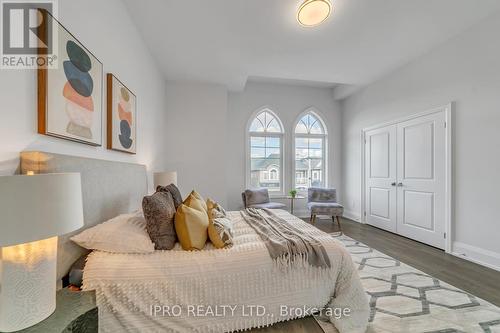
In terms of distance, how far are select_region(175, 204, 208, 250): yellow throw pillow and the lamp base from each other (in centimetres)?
74

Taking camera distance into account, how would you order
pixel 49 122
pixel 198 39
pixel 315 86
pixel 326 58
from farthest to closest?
pixel 315 86 → pixel 326 58 → pixel 198 39 → pixel 49 122

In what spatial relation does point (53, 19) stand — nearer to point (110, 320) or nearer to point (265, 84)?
point (110, 320)

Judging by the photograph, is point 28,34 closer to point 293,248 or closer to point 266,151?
point 293,248

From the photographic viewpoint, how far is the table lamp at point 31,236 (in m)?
0.73

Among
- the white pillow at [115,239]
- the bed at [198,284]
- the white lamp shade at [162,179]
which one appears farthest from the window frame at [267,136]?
the white pillow at [115,239]

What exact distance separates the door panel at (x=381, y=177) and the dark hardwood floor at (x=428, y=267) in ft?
1.09

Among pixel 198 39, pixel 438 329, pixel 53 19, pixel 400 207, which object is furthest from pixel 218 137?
pixel 438 329

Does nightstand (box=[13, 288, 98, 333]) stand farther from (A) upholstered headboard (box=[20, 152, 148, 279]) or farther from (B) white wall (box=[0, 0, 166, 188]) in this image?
(B) white wall (box=[0, 0, 166, 188])

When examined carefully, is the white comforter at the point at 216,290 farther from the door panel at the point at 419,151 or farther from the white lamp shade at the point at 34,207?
the door panel at the point at 419,151

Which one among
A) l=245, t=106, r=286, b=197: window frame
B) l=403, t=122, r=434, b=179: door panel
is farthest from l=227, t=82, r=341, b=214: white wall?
l=403, t=122, r=434, b=179: door panel

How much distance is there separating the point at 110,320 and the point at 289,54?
3.52 meters

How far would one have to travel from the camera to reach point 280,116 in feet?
17.2

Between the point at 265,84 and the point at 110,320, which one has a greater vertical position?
the point at 265,84

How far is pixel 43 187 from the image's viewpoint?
2.60ft
